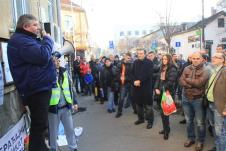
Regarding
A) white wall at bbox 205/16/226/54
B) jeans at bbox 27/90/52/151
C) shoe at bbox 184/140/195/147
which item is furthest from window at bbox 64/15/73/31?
jeans at bbox 27/90/52/151

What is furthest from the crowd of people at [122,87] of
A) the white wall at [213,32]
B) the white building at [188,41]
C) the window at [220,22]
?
the white building at [188,41]

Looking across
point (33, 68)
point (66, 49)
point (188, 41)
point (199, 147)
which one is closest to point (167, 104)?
point (199, 147)

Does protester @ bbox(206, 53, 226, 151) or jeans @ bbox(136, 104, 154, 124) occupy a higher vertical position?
protester @ bbox(206, 53, 226, 151)

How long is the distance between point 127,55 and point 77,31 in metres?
46.5

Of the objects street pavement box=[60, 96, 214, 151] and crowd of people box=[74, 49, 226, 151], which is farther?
street pavement box=[60, 96, 214, 151]

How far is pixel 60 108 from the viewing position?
635cm

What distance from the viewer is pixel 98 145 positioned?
7.98 m

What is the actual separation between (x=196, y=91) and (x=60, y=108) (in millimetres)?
2590

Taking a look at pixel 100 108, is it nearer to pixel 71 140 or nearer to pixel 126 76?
pixel 126 76

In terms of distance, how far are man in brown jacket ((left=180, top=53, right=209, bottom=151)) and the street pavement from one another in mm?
516

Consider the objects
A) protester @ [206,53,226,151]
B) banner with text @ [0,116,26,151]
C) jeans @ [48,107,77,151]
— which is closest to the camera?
banner with text @ [0,116,26,151]

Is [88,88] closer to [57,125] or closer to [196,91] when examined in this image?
[196,91]

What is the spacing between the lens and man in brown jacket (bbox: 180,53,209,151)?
23.3 ft

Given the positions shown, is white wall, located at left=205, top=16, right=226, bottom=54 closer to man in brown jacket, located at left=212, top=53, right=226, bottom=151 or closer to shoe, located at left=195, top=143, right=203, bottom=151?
shoe, located at left=195, top=143, right=203, bottom=151
